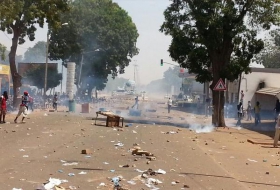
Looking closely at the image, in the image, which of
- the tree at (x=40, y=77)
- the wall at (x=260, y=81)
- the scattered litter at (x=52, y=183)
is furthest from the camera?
the tree at (x=40, y=77)

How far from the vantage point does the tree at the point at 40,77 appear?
210 ft

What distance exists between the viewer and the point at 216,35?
2725 cm

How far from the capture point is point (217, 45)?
27.7m

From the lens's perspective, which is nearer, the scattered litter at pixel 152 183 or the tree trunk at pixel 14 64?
the scattered litter at pixel 152 183

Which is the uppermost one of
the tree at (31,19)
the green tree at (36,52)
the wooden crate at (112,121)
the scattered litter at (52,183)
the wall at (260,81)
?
the green tree at (36,52)

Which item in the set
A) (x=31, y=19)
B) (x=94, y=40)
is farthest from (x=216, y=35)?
(x=94, y=40)

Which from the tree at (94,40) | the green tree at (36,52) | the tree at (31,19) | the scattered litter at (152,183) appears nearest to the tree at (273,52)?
the tree at (94,40)

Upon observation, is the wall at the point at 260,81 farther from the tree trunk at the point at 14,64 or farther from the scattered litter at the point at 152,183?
the scattered litter at the point at 152,183

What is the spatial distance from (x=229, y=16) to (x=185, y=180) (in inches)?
739

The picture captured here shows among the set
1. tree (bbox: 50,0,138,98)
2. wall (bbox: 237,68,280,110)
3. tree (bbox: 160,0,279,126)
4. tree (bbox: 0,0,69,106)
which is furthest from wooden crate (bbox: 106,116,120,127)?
tree (bbox: 50,0,138,98)

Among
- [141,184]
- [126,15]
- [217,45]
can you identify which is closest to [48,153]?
[141,184]

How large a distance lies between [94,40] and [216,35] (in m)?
40.9

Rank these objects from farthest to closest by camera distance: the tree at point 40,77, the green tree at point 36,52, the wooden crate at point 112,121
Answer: the green tree at point 36,52
the tree at point 40,77
the wooden crate at point 112,121

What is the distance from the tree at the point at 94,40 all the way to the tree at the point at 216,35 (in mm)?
35446
